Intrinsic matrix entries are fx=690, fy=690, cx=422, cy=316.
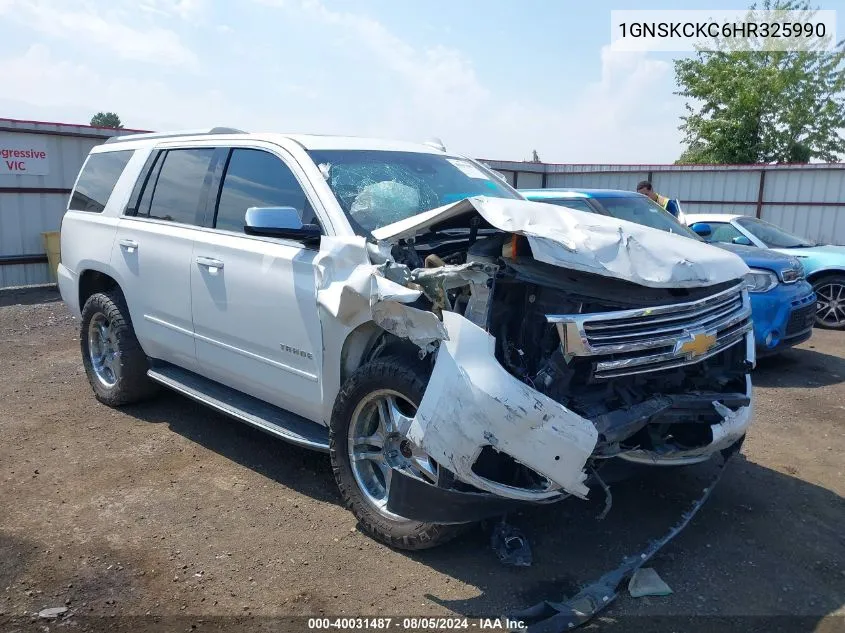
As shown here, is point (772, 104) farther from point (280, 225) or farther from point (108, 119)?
point (108, 119)

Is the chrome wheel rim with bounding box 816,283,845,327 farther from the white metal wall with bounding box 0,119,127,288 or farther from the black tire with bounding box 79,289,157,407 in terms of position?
the white metal wall with bounding box 0,119,127,288

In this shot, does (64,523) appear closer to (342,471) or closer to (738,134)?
(342,471)

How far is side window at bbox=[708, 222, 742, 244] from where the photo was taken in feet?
28.1

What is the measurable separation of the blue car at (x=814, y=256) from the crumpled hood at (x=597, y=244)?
233 inches

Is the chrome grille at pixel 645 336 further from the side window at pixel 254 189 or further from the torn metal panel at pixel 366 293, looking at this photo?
the side window at pixel 254 189

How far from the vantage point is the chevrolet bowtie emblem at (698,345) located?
3020 millimetres

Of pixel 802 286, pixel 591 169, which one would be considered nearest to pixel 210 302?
pixel 802 286

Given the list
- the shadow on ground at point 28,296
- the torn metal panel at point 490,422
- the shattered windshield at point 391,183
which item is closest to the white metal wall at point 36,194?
the shadow on ground at point 28,296

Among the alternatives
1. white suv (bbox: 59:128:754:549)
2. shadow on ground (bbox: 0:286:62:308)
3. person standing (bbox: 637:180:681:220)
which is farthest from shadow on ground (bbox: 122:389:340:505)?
shadow on ground (bbox: 0:286:62:308)

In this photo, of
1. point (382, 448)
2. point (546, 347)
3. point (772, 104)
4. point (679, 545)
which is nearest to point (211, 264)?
point (382, 448)

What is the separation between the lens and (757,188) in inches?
624

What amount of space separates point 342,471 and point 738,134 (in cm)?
2598

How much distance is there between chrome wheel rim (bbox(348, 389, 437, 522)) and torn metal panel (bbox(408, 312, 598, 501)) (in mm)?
307

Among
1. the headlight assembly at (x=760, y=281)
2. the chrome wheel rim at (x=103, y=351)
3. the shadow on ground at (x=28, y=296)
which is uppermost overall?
the headlight assembly at (x=760, y=281)
